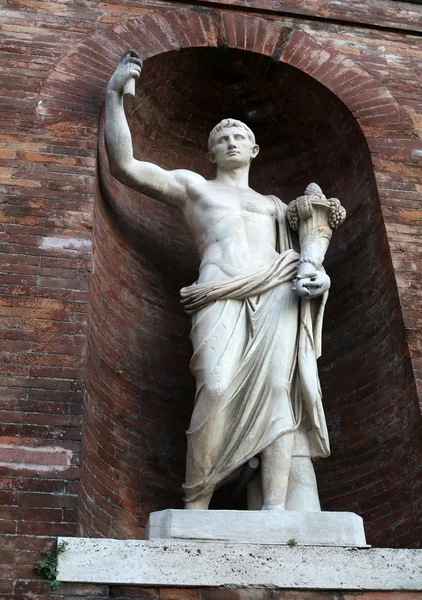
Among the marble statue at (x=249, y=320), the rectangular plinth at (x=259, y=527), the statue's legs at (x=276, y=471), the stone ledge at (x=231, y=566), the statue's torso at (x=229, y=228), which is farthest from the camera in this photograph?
the statue's torso at (x=229, y=228)

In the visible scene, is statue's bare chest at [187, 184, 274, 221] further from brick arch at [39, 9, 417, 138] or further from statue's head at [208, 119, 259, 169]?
brick arch at [39, 9, 417, 138]

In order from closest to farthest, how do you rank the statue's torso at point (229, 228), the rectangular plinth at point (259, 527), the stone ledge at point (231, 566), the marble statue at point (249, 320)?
1. the stone ledge at point (231, 566)
2. the rectangular plinth at point (259, 527)
3. the marble statue at point (249, 320)
4. the statue's torso at point (229, 228)

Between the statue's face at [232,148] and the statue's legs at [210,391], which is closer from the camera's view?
the statue's legs at [210,391]

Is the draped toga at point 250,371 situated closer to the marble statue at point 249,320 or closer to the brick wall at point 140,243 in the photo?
the marble statue at point 249,320

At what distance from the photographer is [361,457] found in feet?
22.2

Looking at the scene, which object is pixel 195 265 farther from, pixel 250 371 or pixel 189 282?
pixel 250 371

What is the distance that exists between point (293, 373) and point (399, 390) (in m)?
1.15

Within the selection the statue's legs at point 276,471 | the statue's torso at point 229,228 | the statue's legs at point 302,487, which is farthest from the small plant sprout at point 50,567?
the statue's torso at point 229,228

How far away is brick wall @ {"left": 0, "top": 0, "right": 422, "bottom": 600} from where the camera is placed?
554 cm

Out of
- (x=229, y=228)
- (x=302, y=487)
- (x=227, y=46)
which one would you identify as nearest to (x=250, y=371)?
(x=302, y=487)

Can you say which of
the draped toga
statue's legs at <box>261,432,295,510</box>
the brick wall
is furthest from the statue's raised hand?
statue's legs at <box>261,432,295,510</box>

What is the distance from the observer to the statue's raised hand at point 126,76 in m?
6.46

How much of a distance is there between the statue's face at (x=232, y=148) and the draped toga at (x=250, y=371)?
1.06 m

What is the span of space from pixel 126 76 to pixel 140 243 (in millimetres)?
1541
